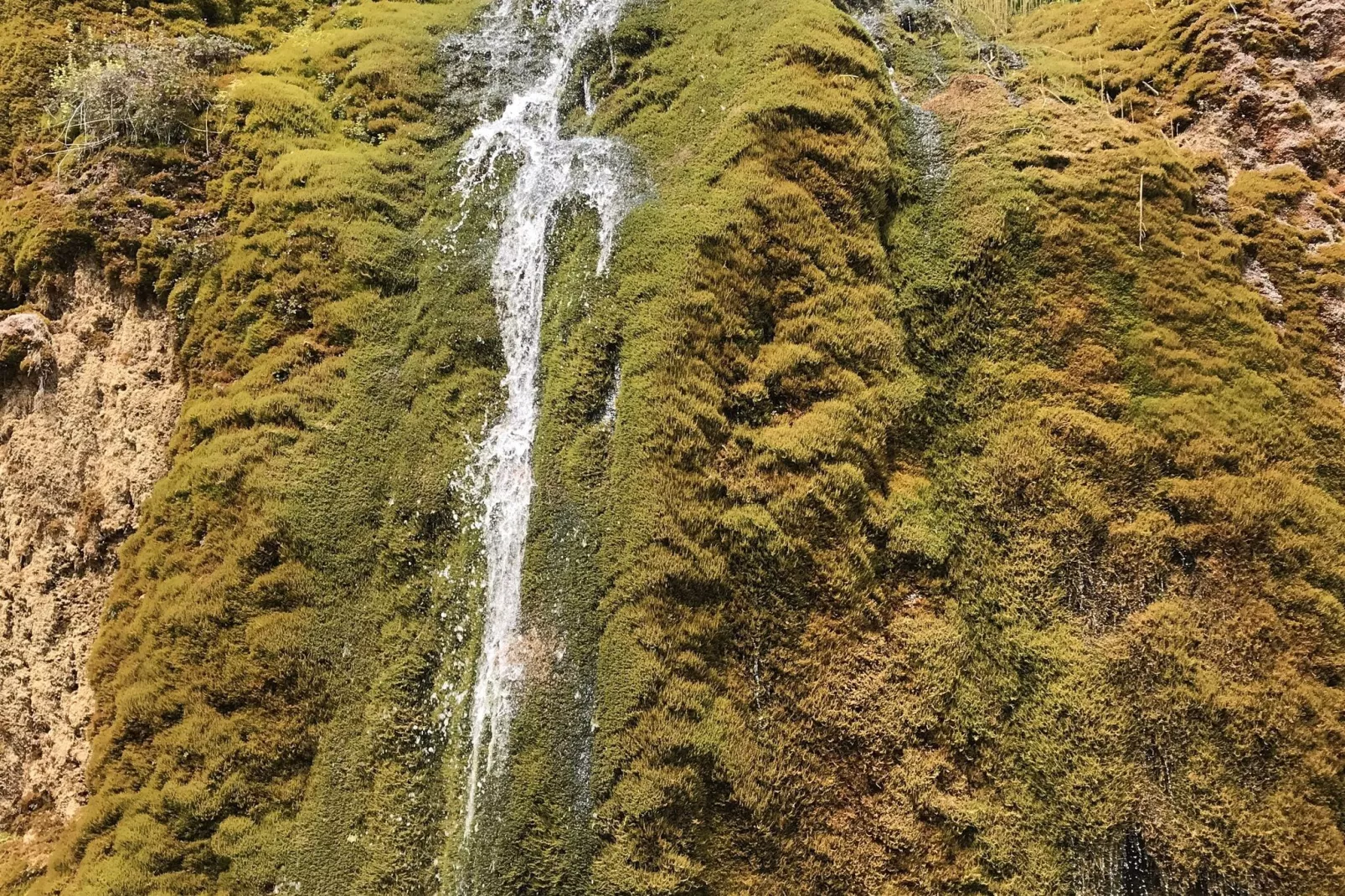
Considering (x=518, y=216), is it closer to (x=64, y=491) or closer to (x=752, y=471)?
(x=752, y=471)

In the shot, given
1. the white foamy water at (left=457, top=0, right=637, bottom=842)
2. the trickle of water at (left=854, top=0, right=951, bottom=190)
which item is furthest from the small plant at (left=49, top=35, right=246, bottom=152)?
the trickle of water at (left=854, top=0, right=951, bottom=190)

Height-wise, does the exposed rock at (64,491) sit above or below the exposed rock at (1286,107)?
below

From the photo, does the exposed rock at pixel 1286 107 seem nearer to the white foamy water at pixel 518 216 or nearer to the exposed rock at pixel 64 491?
the white foamy water at pixel 518 216

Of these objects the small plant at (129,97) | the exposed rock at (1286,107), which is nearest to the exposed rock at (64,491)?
the small plant at (129,97)

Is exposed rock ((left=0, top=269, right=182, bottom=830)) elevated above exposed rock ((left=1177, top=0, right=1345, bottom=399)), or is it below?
below

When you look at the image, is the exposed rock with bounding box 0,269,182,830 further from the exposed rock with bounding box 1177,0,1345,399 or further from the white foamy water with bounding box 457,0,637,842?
the exposed rock with bounding box 1177,0,1345,399

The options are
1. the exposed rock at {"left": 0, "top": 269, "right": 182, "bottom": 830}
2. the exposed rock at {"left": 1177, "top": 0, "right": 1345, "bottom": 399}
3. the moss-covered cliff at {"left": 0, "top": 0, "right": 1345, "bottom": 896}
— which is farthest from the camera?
the exposed rock at {"left": 1177, "top": 0, "right": 1345, "bottom": 399}

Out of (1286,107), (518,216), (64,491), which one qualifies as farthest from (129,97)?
(1286,107)
